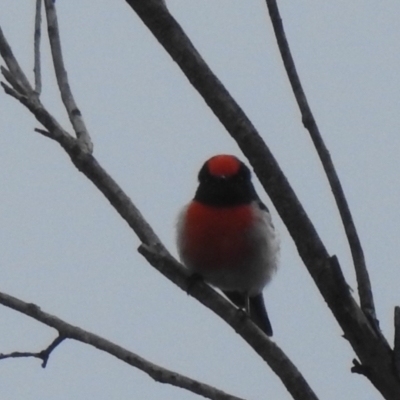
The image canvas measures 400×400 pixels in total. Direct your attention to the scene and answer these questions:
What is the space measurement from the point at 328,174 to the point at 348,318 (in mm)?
358

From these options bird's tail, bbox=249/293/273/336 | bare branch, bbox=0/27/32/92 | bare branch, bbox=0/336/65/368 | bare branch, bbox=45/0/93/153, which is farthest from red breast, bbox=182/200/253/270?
bare branch, bbox=0/336/65/368

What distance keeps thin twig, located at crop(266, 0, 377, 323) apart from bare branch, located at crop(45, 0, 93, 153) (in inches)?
41.3

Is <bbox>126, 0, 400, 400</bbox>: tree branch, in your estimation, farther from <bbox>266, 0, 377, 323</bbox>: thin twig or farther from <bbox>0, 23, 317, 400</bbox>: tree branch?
<bbox>0, 23, 317, 400</bbox>: tree branch

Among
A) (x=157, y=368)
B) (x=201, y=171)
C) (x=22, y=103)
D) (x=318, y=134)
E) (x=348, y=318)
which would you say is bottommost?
(x=157, y=368)

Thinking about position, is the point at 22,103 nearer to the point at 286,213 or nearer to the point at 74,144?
the point at 74,144

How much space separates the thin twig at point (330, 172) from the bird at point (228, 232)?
7.07 ft

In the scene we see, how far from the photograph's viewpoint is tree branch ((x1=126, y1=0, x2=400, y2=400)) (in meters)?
1.99

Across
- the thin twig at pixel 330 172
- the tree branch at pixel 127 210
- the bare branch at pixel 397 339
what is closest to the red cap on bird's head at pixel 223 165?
the tree branch at pixel 127 210

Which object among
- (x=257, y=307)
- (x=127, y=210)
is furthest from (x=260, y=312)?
(x=127, y=210)

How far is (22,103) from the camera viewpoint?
2766mm

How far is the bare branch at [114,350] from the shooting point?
7.13 feet

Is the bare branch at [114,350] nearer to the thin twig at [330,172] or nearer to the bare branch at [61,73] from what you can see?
the thin twig at [330,172]

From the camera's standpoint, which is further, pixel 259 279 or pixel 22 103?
pixel 259 279

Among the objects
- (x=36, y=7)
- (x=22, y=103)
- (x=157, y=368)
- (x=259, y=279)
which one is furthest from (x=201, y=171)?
(x=157, y=368)
